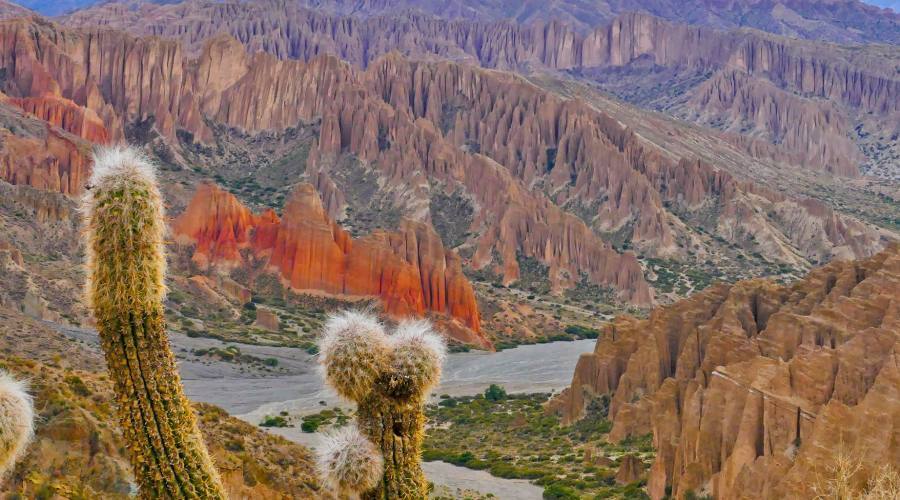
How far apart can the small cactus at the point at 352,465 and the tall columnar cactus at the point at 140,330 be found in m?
2.26

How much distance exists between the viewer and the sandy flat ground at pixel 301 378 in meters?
61.9

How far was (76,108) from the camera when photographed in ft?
457

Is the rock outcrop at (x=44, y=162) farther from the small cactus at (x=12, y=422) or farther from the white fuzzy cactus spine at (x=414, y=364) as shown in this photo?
the small cactus at (x=12, y=422)

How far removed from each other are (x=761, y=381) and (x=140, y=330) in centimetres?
2481

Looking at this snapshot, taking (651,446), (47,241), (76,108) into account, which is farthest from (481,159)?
(651,446)

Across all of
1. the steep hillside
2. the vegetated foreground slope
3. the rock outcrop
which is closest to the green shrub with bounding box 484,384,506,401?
the vegetated foreground slope

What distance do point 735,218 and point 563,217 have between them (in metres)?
35.8

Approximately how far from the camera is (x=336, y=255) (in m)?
105

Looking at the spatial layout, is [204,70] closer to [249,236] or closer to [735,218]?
[249,236]

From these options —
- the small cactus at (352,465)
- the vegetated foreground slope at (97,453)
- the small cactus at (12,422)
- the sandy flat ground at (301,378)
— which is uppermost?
the small cactus at (12,422)

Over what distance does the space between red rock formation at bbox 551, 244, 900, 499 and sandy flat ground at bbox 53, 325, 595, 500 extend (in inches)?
375

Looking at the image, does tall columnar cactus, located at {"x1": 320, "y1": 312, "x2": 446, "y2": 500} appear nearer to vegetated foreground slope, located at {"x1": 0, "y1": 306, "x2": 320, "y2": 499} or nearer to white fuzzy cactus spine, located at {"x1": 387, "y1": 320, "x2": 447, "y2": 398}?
white fuzzy cactus spine, located at {"x1": 387, "y1": 320, "x2": 447, "y2": 398}

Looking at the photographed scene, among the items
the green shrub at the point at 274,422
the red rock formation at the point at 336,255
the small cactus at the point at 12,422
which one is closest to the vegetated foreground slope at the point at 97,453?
the small cactus at the point at 12,422

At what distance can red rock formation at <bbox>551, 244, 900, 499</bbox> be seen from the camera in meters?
26.9
